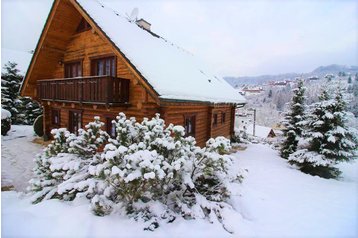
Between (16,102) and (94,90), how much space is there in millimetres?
17610

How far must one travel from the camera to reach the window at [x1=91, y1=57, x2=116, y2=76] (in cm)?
949

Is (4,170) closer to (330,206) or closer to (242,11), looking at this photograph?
(242,11)

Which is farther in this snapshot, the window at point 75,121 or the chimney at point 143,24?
the chimney at point 143,24

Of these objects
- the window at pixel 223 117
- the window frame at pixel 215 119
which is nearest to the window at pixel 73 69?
the window frame at pixel 215 119

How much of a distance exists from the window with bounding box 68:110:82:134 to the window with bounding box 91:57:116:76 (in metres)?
2.82

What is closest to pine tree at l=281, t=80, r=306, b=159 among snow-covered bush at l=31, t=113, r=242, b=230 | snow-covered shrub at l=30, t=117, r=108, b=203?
snow-covered bush at l=31, t=113, r=242, b=230

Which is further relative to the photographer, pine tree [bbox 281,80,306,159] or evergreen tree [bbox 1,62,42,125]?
evergreen tree [bbox 1,62,42,125]

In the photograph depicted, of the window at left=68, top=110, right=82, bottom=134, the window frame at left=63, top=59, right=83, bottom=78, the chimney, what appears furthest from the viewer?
the chimney

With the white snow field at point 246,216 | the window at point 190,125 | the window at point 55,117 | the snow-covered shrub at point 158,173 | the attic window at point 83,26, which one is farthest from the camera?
the window at point 55,117

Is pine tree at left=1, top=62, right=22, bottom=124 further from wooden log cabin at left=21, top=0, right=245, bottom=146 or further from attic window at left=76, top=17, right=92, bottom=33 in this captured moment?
attic window at left=76, top=17, right=92, bottom=33

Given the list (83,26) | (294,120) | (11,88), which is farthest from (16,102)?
(294,120)

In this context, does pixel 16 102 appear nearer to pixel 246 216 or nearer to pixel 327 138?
pixel 246 216

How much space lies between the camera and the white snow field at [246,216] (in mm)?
3830

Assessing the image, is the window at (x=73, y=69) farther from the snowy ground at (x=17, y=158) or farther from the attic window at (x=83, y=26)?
the snowy ground at (x=17, y=158)
